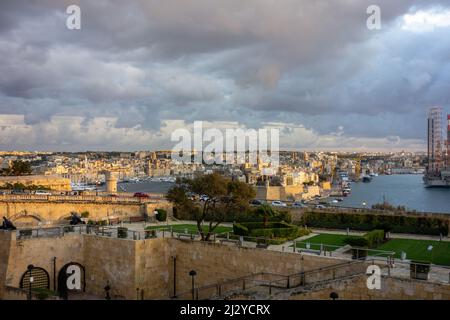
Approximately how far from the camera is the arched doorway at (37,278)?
23.5 m

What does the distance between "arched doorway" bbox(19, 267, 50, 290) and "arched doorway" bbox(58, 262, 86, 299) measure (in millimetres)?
769

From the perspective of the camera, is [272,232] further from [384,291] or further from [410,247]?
[384,291]

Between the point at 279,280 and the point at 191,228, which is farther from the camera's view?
the point at 191,228

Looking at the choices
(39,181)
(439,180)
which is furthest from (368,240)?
(439,180)

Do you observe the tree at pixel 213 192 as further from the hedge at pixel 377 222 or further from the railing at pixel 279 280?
the hedge at pixel 377 222

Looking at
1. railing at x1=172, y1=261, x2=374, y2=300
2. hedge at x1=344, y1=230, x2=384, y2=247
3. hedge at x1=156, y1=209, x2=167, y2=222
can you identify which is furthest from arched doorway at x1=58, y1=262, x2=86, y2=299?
hedge at x1=344, y1=230, x2=384, y2=247

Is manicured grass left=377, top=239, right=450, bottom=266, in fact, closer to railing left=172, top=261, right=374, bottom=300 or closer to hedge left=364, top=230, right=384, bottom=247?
hedge left=364, top=230, right=384, bottom=247

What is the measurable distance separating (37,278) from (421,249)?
1962 centimetres

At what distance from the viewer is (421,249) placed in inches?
877

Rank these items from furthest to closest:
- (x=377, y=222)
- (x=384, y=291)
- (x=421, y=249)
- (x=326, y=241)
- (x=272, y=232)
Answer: (x=377, y=222) → (x=272, y=232) → (x=326, y=241) → (x=421, y=249) → (x=384, y=291)

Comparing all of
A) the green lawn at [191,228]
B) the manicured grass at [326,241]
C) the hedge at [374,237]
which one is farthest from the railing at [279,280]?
the green lawn at [191,228]

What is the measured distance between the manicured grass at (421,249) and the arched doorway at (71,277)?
16.3 metres

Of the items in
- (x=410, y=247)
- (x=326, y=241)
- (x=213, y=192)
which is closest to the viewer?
(x=410, y=247)

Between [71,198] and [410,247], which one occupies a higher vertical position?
[71,198]
